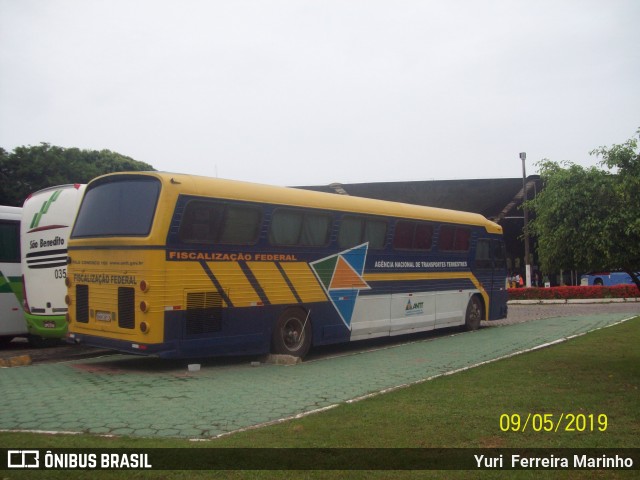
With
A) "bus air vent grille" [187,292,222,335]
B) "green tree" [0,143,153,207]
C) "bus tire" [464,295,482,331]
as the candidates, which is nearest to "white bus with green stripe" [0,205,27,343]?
"bus air vent grille" [187,292,222,335]

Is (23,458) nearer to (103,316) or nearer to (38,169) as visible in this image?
(103,316)

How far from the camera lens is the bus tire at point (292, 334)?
39.8 ft

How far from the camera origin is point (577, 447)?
A: 5887 millimetres

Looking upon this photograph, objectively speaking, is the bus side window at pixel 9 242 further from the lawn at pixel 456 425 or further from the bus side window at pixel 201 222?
the lawn at pixel 456 425

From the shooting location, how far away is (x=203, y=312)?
10.8 meters

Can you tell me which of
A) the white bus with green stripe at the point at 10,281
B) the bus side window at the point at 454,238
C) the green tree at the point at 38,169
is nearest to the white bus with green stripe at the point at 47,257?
the white bus with green stripe at the point at 10,281

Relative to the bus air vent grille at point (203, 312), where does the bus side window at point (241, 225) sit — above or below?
above

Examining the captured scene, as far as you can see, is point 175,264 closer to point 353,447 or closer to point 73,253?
point 73,253

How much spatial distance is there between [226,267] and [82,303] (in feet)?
8.75

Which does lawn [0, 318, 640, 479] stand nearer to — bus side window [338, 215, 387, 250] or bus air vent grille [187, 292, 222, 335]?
bus air vent grille [187, 292, 222, 335]

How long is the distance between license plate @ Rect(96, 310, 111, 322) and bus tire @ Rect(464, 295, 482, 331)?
33.6ft

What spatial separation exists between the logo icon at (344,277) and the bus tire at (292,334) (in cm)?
88

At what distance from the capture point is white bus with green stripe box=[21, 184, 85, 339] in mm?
13656

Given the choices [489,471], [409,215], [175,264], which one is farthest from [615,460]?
[409,215]
